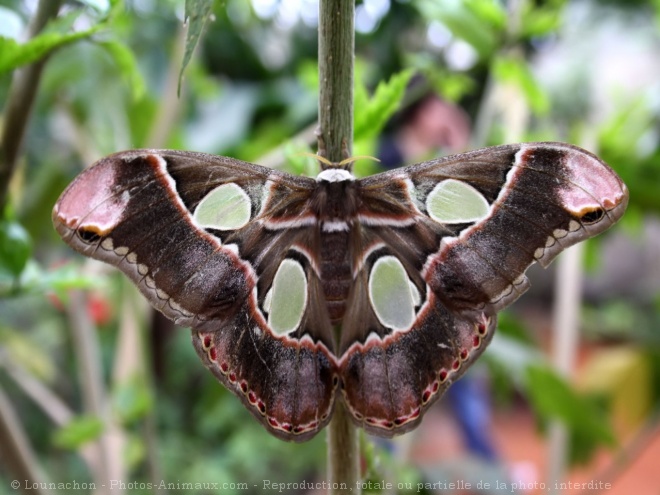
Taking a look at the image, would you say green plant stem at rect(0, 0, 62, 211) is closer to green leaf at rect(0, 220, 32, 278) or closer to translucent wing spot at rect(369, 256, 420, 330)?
green leaf at rect(0, 220, 32, 278)

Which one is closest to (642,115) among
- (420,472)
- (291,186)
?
(420,472)

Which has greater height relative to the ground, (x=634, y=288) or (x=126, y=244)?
(x=126, y=244)

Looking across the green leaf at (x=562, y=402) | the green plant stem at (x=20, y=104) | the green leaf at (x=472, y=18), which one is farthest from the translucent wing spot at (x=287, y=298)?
the green leaf at (x=562, y=402)

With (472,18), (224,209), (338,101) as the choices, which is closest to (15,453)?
(224,209)

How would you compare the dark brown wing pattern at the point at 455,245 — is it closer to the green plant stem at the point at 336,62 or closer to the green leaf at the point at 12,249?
the green plant stem at the point at 336,62

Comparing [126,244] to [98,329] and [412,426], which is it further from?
[98,329]

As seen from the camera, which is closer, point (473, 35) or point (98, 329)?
point (473, 35)
